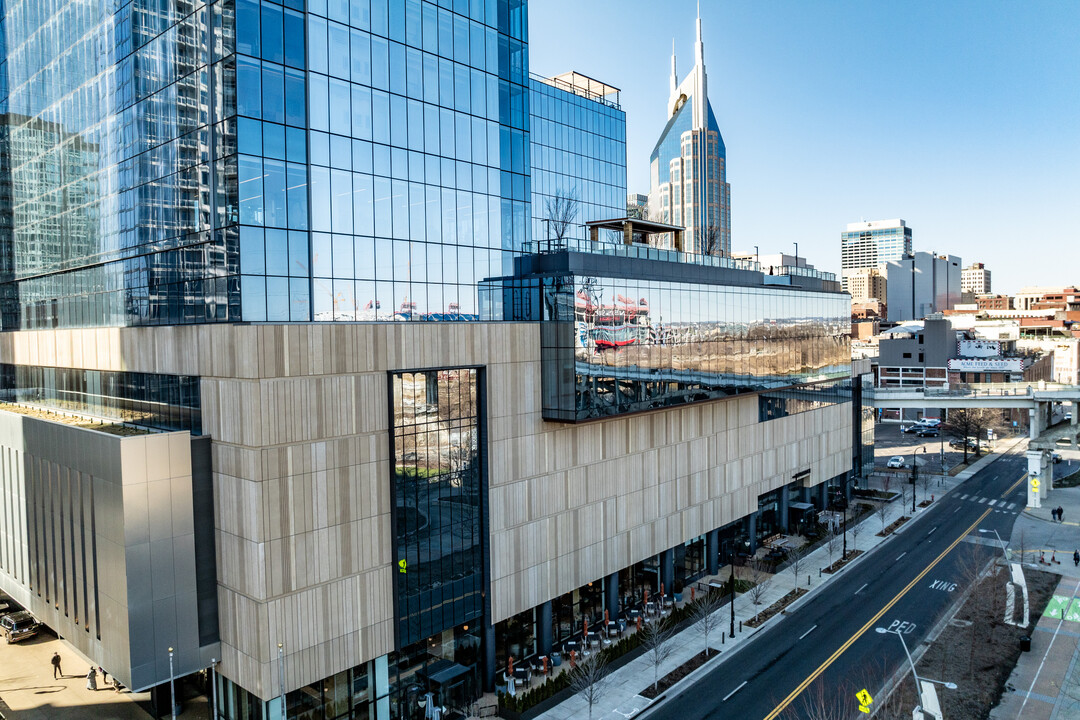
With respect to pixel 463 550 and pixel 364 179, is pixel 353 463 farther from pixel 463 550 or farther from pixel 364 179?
pixel 364 179

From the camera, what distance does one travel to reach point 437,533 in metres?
31.0

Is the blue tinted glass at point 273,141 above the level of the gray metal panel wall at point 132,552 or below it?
above

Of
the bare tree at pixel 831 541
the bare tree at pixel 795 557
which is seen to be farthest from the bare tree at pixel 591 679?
the bare tree at pixel 831 541

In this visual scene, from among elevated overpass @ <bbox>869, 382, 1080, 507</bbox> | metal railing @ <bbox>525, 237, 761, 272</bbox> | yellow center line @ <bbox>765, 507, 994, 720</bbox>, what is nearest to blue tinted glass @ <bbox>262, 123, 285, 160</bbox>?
metal railing @ <bbox>525, 237, 761, 272</bbox>

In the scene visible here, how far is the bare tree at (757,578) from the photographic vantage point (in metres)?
43.7

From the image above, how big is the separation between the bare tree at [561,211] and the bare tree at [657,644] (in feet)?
113

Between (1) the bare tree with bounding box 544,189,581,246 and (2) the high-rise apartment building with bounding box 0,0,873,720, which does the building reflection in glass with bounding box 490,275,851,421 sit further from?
(1) the bare tree with bounding box 544,189,581,246

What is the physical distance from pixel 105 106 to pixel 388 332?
19.8m

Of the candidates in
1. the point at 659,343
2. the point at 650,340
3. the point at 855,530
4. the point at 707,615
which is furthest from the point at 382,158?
the point at 855,530

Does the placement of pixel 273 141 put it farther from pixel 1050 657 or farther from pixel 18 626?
pixel 1050 657

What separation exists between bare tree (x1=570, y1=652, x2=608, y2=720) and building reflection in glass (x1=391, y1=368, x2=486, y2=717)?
4.90 m

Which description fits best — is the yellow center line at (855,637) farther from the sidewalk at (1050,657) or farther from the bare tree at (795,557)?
the bare tree at (795,557)

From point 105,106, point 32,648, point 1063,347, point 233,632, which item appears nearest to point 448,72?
point 105,106

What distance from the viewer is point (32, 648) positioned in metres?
38.6
